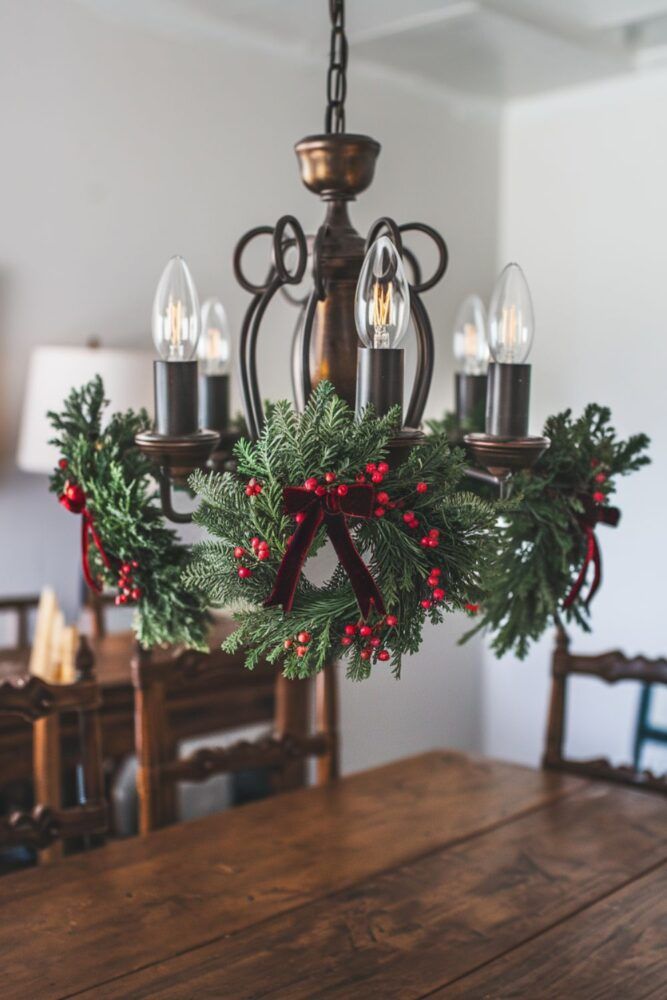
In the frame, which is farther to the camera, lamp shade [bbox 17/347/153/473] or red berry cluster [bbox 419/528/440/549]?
lamp shade [bbox 17/347/153/473]

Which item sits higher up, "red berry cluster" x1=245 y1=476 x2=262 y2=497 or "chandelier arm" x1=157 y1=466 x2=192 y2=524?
"red berry cluster" x1=245 y1=476 x2=262 y2=497

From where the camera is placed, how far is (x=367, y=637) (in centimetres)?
94

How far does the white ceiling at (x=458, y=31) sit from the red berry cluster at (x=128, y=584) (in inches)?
71.8

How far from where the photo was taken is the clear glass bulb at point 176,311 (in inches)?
40.8

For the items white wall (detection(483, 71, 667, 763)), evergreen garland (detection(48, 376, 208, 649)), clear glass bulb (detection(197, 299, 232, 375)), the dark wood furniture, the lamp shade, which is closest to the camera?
evergreen garland (detection(48, 376, 208, 649))

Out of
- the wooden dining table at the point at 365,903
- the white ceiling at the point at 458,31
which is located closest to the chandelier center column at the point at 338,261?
the wooden dining table at the point at 365,903

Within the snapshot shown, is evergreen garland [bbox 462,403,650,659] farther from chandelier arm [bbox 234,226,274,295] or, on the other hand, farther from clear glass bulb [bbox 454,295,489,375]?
chandelier arm [bbox 234,226,274,295]

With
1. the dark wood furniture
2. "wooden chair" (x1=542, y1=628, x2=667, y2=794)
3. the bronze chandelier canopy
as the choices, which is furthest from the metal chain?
the dark wood furniture

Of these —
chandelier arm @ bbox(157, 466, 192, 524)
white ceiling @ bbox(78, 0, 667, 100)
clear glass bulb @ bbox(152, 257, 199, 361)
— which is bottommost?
chandelier arm @ bbox(157, 466, 192, 524)

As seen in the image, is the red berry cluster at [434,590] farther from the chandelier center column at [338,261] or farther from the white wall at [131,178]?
the white wall at [131,178]

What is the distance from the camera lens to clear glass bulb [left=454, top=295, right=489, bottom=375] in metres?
1.40

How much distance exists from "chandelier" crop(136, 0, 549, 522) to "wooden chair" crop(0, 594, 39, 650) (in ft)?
4.87

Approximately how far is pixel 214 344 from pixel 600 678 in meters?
1.01

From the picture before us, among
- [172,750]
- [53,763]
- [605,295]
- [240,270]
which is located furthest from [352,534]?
[605,295]
